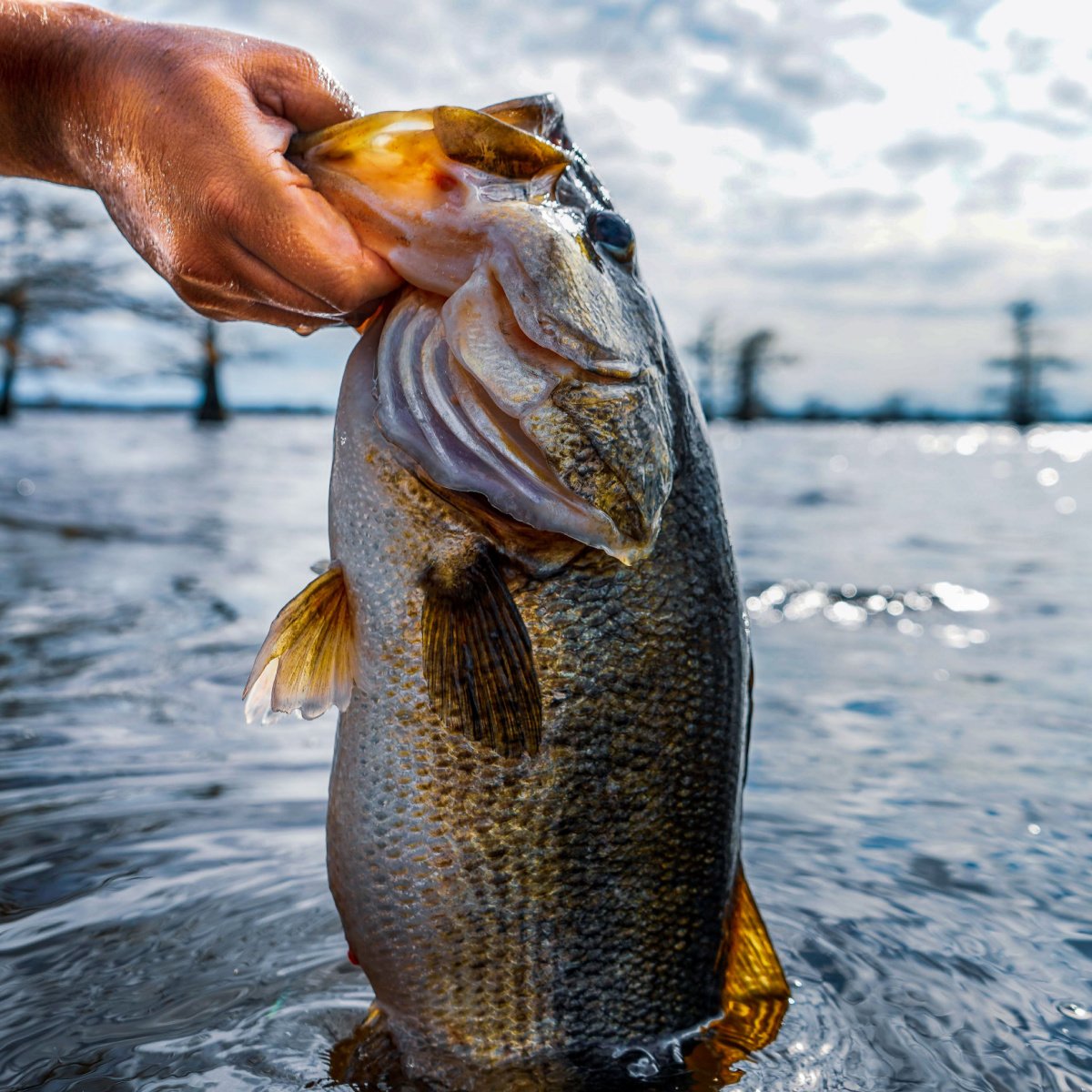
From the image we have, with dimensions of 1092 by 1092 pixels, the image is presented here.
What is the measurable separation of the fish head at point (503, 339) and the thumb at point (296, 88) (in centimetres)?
20

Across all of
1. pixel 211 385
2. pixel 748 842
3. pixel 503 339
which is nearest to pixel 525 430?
pixel 503 339

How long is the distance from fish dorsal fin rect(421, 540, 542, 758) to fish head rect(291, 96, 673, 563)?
0.51 feet

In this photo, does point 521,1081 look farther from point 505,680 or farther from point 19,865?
point 19,865

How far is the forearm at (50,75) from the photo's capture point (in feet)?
8.91

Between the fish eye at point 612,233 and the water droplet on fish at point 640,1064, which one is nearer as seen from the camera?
the fish eye at point 612,233

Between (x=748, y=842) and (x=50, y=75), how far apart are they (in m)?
3.35

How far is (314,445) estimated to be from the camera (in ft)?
145

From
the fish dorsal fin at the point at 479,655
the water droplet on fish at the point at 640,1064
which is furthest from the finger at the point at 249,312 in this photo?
the water droplet on fish at the point at 640,1064

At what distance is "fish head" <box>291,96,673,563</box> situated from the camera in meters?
2.26

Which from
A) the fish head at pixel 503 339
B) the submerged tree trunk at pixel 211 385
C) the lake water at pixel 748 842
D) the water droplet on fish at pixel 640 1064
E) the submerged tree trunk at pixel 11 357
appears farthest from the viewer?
the submerged tree trunk at pixel 211 385

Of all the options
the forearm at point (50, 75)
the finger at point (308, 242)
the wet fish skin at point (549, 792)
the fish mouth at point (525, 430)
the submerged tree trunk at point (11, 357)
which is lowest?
the wet fish skin at point (549, 792)

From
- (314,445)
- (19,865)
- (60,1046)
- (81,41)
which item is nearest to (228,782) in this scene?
(19,865)

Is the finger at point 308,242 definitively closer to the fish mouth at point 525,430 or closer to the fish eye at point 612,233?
the fish mouth at point 525,430

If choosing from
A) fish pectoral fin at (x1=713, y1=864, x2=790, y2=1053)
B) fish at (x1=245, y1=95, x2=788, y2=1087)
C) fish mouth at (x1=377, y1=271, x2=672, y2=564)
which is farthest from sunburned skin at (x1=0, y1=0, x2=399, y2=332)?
fish pectoral fin at (x1=713, y1=864, x2=790, y2=1053)
